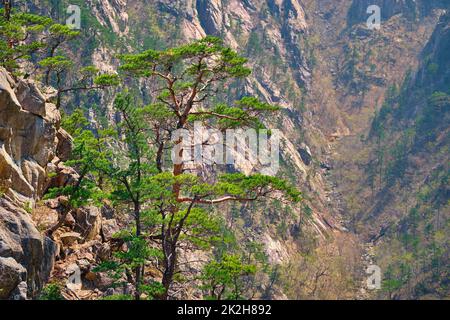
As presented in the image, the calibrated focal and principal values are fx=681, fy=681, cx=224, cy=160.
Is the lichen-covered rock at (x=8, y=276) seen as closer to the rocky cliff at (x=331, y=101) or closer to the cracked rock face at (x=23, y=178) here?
the cracked rock face at (x=23, y=178)

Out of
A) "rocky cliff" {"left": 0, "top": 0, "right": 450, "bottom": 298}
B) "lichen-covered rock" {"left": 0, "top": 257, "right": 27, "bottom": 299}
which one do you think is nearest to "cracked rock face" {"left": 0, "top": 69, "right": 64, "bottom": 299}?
"lichen-covered rock" {"left": 0, "top": 257, "right": 27, "bottom": 299}

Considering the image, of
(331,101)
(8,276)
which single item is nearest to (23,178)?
(8,276)

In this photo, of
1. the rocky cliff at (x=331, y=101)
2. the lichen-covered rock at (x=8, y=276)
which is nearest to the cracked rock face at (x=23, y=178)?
the lichen-covered rock at (x=8, y=276)

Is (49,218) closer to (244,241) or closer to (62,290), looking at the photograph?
(62,290)

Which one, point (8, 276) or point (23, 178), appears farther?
point (23, 178)

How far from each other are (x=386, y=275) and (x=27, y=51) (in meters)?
62.7

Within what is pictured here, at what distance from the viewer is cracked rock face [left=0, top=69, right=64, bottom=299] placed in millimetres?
16734

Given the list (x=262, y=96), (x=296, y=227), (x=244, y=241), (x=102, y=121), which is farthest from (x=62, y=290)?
(x=262, y=96)

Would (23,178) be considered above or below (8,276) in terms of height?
above

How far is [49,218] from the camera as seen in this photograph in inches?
871

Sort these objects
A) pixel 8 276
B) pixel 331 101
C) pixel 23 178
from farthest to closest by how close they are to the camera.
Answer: pixel 331 101
pixel 23 178
pixel 8 276

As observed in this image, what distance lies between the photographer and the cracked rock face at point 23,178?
16734 mm

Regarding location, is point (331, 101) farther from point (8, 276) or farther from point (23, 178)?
point (8, 276)

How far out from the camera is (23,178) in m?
20.8
